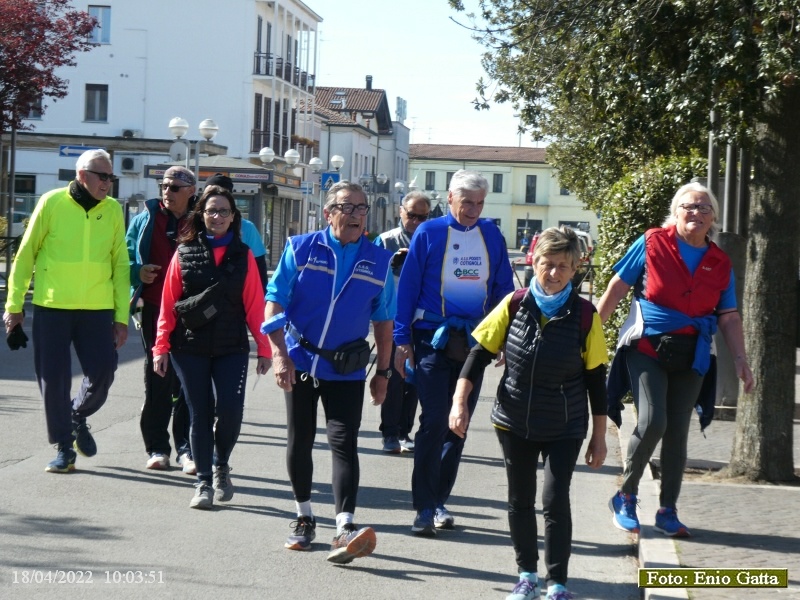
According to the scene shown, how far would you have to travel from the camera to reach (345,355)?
6.26 metres

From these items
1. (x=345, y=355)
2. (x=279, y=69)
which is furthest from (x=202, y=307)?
(x=279, y=69)

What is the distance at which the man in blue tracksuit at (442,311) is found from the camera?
6867 millimetres

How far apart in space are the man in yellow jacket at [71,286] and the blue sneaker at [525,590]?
3608 mm

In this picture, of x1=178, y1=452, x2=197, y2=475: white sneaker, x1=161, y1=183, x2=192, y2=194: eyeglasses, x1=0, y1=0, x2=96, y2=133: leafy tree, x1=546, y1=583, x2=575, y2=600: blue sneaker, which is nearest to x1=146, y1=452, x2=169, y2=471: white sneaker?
x1=178, y1=452, x2=197, y2=475: white sneaker

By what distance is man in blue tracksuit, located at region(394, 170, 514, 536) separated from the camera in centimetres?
687

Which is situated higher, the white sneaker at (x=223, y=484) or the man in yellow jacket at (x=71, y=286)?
the man in yellow jacket at (x=71, y=286)

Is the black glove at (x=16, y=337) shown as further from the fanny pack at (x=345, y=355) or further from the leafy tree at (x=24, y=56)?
the leafy tree at (x=24, y=56)

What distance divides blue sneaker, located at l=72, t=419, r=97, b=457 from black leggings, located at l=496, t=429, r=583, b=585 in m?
3.78

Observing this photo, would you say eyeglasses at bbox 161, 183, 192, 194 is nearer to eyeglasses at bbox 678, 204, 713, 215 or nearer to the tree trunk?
eyeglasses at bbox 678, 204, 713, 215

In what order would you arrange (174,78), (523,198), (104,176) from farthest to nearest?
(523,198) → (174,78) → (104,176)

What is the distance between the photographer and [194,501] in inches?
286

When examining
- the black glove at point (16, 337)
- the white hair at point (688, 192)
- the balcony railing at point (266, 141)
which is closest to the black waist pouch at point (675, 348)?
the white hair at point (688, 192)

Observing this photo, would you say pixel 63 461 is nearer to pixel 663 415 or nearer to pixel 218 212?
pixel 218 212

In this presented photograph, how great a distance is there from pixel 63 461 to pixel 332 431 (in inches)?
101
